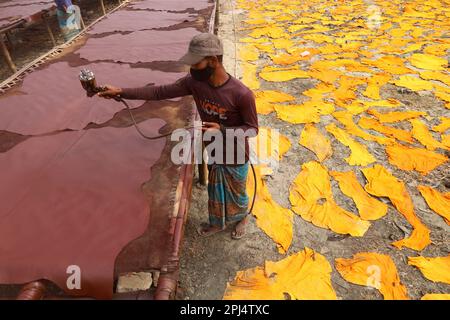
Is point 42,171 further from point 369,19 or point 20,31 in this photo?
point 369,19

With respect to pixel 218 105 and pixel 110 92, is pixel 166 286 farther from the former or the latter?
pixel 110 92

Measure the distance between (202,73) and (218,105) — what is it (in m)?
0.23

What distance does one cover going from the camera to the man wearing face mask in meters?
1.95

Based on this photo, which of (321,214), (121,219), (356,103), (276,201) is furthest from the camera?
(356,103)

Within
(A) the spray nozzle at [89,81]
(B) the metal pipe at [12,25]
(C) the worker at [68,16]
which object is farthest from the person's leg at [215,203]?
(C) the worker at [68,16]

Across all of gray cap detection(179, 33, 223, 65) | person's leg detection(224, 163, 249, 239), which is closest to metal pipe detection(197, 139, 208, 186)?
person's leg detection(224, 163, 249, 239)

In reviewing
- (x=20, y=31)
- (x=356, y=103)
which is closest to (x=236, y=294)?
(x=356, y=103)

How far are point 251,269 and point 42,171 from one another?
1.86 meters

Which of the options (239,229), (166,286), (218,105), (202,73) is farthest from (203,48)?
(239,229)

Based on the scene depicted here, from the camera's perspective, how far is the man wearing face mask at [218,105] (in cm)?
195

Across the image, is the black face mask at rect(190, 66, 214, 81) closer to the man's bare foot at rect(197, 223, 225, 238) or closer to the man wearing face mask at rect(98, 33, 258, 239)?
the man wearing face mask at rect(98, 33, 258, 239)

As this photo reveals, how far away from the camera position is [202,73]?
81.2 inches

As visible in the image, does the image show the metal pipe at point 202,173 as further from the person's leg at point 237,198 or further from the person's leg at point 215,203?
the person's leg at point 237,198

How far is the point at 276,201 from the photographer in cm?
328
